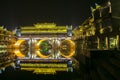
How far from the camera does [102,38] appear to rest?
157 feet

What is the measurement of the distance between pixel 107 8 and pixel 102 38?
5513mm

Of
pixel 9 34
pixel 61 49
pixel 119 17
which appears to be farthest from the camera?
pixel 61 49

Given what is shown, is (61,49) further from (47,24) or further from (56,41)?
(47,24)

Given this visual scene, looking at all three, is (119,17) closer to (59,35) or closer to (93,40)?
(93,40)

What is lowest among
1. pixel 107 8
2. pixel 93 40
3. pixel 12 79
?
pixel 12 79

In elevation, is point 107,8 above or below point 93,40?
above

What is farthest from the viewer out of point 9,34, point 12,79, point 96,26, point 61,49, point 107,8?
point 61,49

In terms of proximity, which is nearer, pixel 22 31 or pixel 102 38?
pixel 102 38

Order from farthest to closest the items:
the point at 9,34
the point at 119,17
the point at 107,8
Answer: the point at 9,34 → the point at 107,8 → the point at 119,17

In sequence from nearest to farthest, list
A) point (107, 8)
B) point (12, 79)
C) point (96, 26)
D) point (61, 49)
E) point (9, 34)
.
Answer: point (12, 79) → point (107, 8) → point (96, 26) → point (9, 34) → point (61, 49)

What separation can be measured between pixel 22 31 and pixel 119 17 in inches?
2000

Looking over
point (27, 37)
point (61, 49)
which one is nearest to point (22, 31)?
point (27, 37)

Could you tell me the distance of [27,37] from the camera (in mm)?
91250

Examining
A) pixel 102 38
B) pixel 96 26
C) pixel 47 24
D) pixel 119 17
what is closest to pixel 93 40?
pixel 96 26
